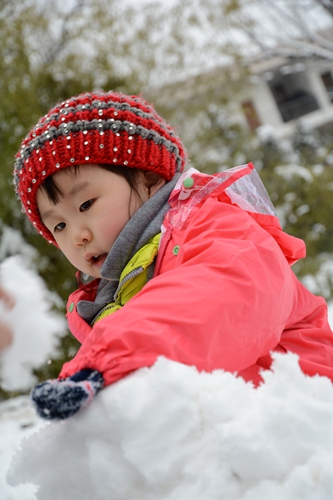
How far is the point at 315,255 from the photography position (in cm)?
808

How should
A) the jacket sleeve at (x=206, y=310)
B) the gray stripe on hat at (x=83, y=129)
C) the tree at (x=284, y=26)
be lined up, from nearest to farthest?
the jacket sleeve at (x=206, y=310) → the gray stripe on hat at (x=83, y=129) → the tree at (x=284, y=26)

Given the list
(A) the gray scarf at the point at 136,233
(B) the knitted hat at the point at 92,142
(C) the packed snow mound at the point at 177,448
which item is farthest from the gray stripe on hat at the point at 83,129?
(C) the packed snow mound at the point at 177,448

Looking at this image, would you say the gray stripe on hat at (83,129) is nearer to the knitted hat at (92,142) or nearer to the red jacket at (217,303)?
the knitted hat at (92,142)

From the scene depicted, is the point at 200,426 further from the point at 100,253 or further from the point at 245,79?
the point at 245,79

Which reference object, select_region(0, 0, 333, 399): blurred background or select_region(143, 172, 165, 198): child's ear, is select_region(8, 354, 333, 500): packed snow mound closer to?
select_region(143, 172, 165, 198): child's ear

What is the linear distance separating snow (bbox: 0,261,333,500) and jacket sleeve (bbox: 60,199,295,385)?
2.5 inches

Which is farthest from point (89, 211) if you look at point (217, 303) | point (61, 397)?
point (61, 397)

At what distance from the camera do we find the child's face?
1533 millimetres

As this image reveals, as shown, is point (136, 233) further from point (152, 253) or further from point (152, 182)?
point (152, 182)

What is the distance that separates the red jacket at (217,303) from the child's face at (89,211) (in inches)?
6.1

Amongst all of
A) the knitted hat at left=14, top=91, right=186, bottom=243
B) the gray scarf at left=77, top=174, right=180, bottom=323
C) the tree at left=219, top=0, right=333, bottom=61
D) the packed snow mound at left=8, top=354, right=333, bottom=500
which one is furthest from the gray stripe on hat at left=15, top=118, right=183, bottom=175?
the tree at left=219, top=0, right=333, bottom=61

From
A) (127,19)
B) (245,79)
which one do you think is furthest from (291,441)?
(245,79)

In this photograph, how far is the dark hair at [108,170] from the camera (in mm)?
1573

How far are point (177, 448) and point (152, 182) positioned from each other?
1.03m
